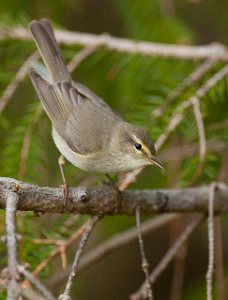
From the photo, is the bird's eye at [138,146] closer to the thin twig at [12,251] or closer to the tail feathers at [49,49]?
the tail feathers at [49,49]

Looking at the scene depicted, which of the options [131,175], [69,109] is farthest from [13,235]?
[69,109]

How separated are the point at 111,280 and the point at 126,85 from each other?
89.0 inches

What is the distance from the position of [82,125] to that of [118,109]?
35.5 inches

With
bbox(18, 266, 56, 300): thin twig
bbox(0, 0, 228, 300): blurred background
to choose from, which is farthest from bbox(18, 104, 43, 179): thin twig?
bbox(18, 266, 56, 300): thin twig

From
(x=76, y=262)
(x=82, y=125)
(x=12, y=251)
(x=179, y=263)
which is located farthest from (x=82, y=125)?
(x=12, y=251)

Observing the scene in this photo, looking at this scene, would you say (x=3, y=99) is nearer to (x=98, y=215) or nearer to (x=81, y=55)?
(x=81, y=55)

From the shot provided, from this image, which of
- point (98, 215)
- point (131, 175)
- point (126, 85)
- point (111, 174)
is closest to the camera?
point (98, 215)

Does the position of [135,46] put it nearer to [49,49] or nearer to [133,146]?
[49,49]

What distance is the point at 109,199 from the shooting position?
259 centimetres

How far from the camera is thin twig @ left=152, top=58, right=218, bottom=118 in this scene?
306cm

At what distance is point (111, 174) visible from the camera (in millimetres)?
3443

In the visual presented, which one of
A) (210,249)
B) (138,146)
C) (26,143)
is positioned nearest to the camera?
(210,249)

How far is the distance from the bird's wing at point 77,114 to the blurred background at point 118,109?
93 millimetres

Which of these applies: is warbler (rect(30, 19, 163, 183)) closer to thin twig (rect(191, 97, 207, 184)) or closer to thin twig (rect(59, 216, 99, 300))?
thin twig (rect(191, 97, 207, 184))
